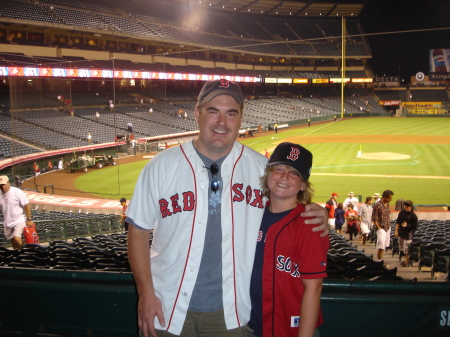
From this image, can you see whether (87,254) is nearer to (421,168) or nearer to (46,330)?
(46,330)

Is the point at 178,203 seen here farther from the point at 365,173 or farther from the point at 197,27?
the point at 197,27

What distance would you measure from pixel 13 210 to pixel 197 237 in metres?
6.02

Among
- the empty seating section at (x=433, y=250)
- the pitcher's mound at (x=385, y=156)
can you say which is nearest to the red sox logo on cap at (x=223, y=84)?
the empty seating section at (x=433, y=250)

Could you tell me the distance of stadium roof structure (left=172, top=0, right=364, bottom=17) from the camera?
228 feet

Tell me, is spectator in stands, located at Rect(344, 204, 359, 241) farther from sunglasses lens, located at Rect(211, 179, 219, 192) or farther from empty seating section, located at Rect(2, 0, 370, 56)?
empty seating section, located at Rect(2, 0, 370, 56)

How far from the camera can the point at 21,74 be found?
59.4ft

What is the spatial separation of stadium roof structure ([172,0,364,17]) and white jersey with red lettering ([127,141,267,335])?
6838 cm

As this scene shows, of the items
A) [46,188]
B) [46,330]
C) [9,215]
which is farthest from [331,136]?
[46,330]

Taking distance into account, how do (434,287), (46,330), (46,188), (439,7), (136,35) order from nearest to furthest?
(434,287) → (46,330) → (46,188) → (136,35) → (439,7)

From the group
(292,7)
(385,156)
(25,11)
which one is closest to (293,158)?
(385,156)

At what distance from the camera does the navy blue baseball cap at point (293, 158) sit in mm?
2596

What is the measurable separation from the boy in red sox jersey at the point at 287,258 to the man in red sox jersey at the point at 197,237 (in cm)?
9

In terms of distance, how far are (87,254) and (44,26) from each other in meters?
37.6

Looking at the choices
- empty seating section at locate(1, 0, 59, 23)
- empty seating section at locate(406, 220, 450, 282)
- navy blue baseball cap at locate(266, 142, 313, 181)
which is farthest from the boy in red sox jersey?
empty seating section at locate(1, 0, 59, 23)
